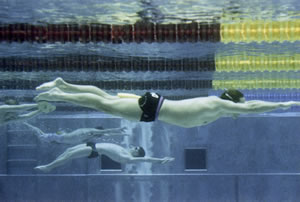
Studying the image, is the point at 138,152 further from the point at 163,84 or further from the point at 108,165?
the point at 163,84

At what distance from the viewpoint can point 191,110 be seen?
478 cm

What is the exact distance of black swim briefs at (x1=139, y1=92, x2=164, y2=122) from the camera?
4.71m

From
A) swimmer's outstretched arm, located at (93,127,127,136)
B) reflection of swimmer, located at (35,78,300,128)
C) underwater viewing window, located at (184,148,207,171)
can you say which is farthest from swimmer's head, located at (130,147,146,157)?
reflection of swimmer, located at (35,78,300,128)

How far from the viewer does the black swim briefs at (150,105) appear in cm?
471

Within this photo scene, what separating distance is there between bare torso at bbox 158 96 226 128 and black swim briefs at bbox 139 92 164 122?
84mm

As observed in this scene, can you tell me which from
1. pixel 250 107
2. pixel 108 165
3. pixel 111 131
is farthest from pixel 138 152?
pixel 250 107

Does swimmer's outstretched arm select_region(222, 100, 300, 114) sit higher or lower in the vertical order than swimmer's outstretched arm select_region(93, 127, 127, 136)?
higher

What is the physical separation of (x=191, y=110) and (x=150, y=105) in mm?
522

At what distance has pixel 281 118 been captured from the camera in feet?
42.6

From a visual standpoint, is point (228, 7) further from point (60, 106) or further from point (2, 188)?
point (2, 188)

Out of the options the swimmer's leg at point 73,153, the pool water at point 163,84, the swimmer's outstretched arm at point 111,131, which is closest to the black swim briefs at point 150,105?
the pool water at point 163,84

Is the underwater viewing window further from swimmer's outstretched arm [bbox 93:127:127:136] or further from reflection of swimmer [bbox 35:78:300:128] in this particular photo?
reflection of swimmer [bbox 35:78:300:128]

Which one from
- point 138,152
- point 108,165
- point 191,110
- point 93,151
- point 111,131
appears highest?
point 191,110

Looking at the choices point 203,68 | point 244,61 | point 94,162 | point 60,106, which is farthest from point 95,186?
A: point 244,61
